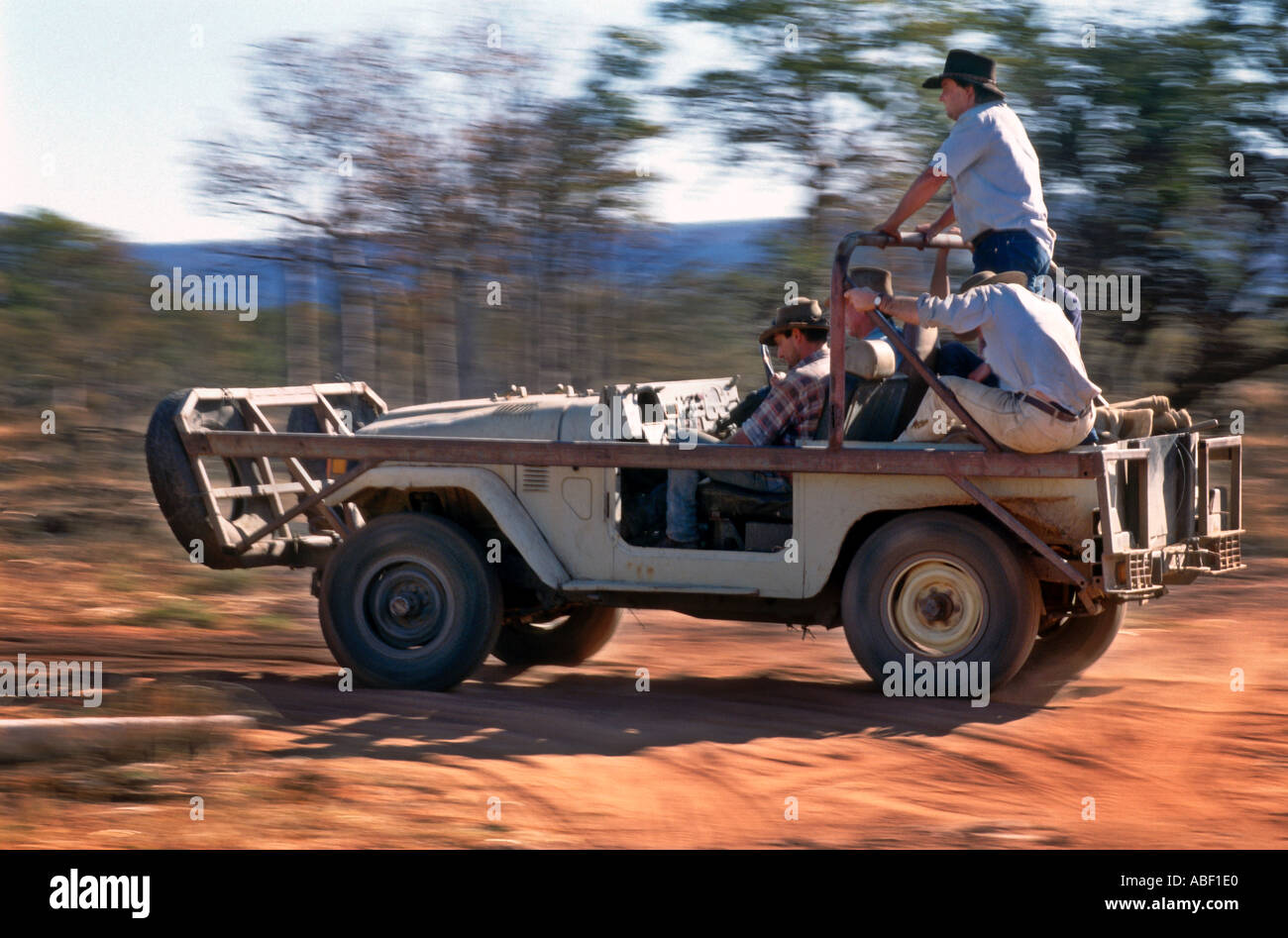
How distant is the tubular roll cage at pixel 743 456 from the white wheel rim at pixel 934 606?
35 cm

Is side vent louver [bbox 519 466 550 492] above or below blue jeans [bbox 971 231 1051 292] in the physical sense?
below

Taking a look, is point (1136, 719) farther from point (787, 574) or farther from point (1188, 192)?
point (1188, 192)

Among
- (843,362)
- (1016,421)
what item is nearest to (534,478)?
(843,362)

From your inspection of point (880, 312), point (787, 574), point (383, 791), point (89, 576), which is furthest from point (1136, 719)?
point (89, 576)

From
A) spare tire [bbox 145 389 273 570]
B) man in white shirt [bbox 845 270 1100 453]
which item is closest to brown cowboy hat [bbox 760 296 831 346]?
man in white shirt [bbox 845 270 1100 453]

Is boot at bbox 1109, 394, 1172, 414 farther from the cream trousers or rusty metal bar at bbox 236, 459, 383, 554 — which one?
rusty metal bar at bbox 236, 459, 383, 554

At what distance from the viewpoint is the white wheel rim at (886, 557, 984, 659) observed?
24.0 ft

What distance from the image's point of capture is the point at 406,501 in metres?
8.22

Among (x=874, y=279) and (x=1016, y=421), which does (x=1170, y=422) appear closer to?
(x=1016, y=421)

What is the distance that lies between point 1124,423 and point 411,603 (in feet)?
11.2

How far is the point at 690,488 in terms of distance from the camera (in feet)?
25.1

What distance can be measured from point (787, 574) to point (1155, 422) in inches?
74.6

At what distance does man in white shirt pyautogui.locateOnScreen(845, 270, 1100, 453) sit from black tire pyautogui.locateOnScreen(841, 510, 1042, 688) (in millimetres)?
516

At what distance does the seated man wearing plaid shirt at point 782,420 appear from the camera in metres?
7.56
